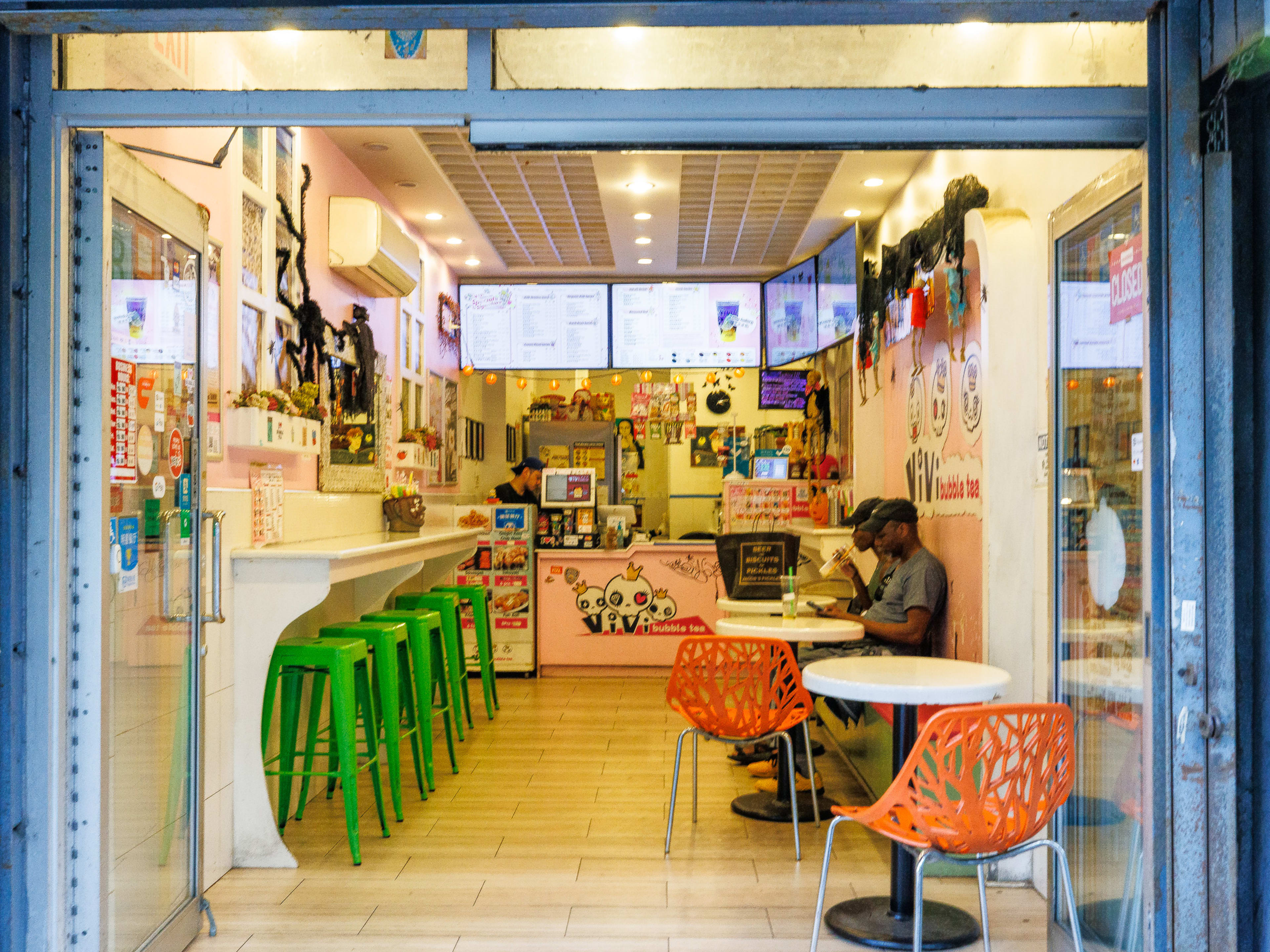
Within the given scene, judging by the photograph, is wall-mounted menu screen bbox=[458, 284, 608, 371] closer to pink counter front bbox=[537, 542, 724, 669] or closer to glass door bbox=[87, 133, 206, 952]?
pink counter front bbox=[537, 542, 724, 669]

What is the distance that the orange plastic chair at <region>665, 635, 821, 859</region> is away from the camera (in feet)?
13.2

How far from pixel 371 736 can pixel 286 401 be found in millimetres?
1589

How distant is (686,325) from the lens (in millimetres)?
9078

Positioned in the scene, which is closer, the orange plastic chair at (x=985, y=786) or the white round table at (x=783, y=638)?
the orange plastic chair at (x=985, y=786)

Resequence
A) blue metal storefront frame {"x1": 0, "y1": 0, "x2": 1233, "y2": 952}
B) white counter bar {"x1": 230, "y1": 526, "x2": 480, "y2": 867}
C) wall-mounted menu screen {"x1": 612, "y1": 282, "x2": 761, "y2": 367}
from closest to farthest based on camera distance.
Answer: blue metal storefront frame {"x1": 0, "y1": 0, "x2": 1233, "y2": 952} < white counter bar {"x1": 230, "y1": 526, "x2": 480, "y2": 867} < wall-mounted menu screen {"x1": 612, "y1": 282, "x2": 761, "y2": 367}

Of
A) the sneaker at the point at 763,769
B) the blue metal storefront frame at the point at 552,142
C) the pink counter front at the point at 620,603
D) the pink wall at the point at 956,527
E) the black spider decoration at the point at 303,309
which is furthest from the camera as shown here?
the pink counter front at the point at 620,603

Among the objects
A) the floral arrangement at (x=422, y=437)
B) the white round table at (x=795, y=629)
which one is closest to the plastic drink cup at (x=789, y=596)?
the white round table at (x=795, y=629)

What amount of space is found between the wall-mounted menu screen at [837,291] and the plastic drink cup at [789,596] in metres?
2.55

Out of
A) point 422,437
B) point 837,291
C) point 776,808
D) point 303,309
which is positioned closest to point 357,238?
point 303,309

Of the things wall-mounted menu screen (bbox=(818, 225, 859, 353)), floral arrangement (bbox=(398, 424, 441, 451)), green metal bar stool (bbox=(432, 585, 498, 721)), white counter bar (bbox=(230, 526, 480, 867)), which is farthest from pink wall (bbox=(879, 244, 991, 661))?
floral arrangement (bbox=(398, 424, 441, 451))

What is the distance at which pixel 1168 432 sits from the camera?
7.58 feet

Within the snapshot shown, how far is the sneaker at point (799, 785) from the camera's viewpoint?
4828 millimetres

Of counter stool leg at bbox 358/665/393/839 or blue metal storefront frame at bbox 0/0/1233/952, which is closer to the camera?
blue metal storefront frame at bbox 0/0/1233/952

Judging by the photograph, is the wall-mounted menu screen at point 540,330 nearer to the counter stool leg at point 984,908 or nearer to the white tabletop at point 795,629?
the white tabletop at point 795,629
